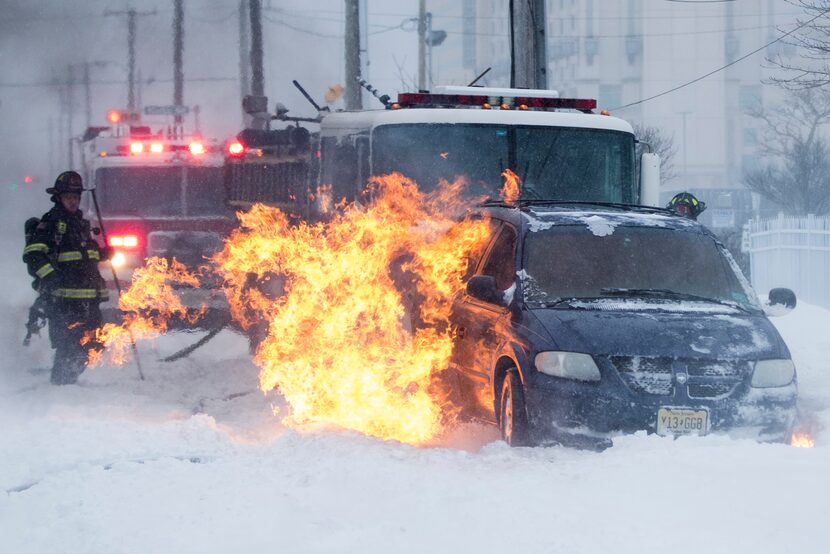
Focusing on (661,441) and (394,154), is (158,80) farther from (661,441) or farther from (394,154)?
(661,441)

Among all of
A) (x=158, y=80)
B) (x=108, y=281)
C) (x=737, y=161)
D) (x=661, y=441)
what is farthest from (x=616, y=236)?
(x=737, y=161)

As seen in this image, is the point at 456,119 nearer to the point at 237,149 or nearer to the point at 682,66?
the point at 237,149

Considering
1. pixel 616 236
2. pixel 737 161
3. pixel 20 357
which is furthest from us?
pixel 737 161

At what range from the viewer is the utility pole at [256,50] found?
28844mm

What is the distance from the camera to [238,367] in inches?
488

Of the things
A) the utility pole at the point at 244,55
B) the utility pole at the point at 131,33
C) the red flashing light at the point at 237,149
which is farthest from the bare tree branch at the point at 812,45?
the utility pole at the point at 131,33

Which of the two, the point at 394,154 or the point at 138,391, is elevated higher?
the point at 394,154

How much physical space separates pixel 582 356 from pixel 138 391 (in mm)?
5526

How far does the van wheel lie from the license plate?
82 centimetres

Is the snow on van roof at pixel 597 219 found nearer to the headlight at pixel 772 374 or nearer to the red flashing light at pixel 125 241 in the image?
the headlight at pixel 772 374

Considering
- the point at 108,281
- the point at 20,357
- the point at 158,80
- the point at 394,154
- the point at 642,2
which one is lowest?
the point at 20,357

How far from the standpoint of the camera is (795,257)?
851 inches

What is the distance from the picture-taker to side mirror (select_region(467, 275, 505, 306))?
7602mm

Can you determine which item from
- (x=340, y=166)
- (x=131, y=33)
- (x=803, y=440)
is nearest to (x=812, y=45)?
(x=340, y=166)
